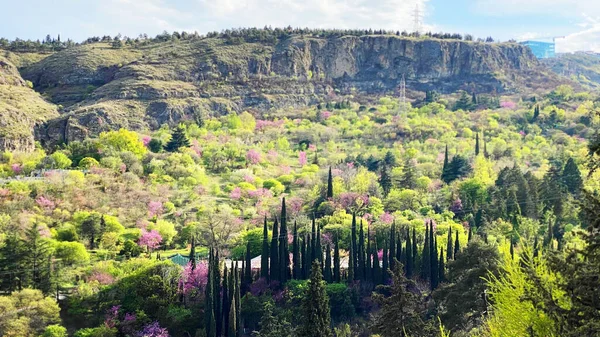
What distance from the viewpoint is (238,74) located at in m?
120

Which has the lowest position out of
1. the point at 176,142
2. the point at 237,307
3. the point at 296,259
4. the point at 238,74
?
the point at 237,307

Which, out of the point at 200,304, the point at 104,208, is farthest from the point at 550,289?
the point at 104,208

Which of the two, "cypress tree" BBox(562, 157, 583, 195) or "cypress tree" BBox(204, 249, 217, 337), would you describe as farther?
"cypress tree" BBox(562, 157, 583, 195)

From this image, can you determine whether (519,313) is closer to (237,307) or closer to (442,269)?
(237,307)

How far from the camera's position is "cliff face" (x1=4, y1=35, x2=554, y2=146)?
97.9m

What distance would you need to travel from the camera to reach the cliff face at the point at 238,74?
97.9 m

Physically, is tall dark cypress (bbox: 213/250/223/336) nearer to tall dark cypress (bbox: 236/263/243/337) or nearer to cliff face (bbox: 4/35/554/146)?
tall dark cypress (bbox: 236/263/243/337)

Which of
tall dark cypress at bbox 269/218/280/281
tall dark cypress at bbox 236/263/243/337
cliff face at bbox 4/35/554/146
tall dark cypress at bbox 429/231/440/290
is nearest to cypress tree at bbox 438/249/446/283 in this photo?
tall dark cypress at bbox 429/231/440/290

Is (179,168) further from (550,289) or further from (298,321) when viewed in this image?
(550,289)

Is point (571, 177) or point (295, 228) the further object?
point (571, 177)

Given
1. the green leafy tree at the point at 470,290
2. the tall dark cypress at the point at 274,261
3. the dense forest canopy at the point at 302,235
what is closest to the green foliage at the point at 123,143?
the dense forest canopy at the point at 302,235

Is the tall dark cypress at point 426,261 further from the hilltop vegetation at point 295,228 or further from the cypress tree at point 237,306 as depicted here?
the cypress tree at point 237,306

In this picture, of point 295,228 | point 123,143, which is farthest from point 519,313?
point 123,143

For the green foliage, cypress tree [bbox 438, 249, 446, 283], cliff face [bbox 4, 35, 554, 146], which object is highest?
cliff face [bbox 4, 35, 554, 146]
